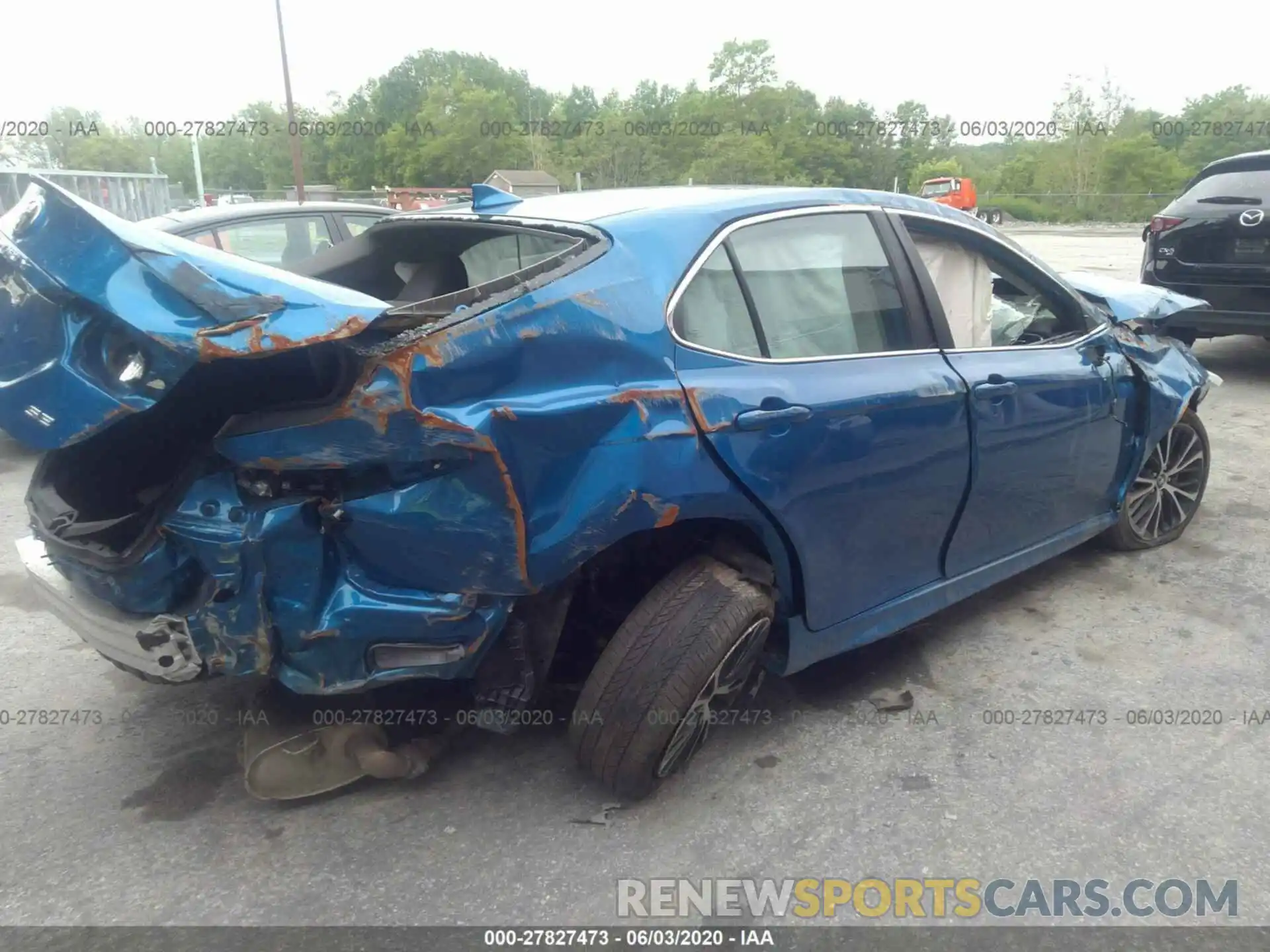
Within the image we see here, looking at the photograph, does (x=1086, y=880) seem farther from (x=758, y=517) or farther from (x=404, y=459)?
(x=404, y=459)

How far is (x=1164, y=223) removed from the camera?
7.18 meters

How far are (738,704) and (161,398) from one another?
1.96 meters

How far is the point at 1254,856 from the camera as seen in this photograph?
2340 millimetres

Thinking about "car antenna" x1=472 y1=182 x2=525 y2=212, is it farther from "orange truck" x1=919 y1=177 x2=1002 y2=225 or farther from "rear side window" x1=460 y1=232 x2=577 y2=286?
"orange truck" x1=919 y1=177 x2=1002 y2=225

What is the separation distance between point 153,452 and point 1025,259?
9.98ft

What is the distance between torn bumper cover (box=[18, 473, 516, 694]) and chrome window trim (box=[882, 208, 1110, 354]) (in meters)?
1.83

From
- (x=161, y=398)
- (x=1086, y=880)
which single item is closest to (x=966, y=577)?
(x=1086, y=880)

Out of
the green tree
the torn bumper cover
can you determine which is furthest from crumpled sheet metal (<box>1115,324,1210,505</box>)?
the green tree

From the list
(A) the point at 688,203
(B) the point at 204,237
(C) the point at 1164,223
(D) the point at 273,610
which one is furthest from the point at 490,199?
(C) the point at 1164,223

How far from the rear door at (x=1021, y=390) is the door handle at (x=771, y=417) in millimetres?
767

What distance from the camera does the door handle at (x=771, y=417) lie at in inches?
95.3

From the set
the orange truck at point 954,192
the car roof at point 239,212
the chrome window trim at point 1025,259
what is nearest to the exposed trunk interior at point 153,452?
the chrome window trim at point 1025,259

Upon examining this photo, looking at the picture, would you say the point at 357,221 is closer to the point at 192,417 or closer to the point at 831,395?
the point at 192,417

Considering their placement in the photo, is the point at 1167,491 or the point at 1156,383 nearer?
the point at 1156,383
